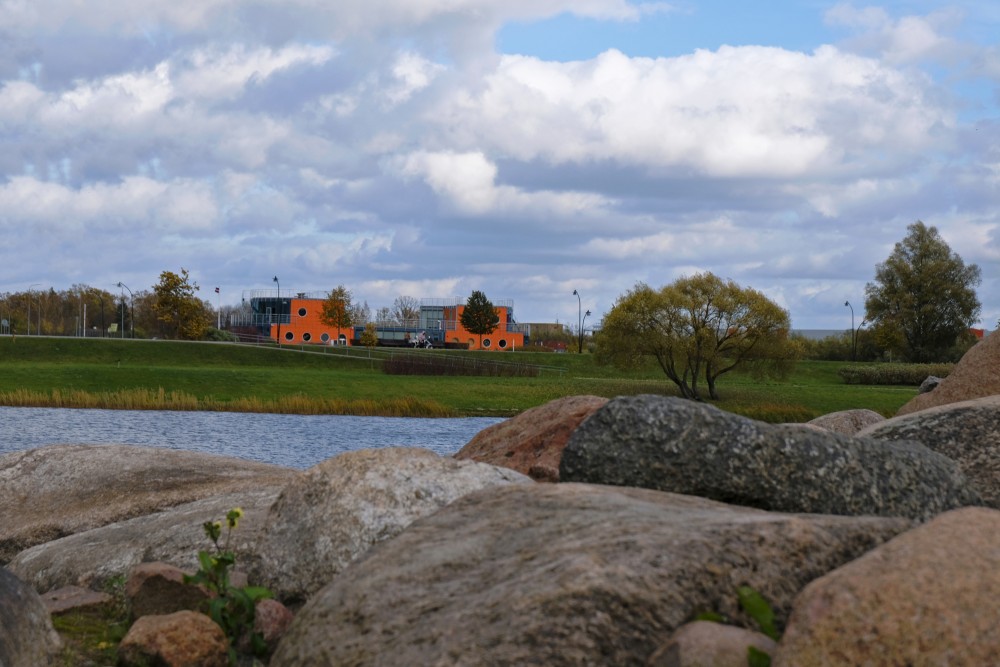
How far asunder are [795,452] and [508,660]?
10.3 ft

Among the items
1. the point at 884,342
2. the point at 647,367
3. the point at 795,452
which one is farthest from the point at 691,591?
the point at 884,342

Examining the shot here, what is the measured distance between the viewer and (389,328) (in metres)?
134

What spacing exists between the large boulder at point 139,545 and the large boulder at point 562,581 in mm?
2854

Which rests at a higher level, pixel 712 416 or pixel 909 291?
pixel 909 291

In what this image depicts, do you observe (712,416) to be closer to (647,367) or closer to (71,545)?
(71,545)

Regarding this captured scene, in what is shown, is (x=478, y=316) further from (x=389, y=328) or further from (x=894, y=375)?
(x=894, y=375)

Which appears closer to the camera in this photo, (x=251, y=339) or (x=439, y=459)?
(x=439, y=459)

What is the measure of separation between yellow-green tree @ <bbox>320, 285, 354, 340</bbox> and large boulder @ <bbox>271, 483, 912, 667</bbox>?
10281cm

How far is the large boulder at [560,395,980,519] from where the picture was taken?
21.9 ft

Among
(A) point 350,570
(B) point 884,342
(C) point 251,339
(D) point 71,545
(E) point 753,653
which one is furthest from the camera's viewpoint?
(C) point 251,339

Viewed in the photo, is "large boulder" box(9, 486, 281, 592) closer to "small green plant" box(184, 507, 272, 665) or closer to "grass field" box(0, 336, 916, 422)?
"small green plant" box(184, 507, 272, 665)

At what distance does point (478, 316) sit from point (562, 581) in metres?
113

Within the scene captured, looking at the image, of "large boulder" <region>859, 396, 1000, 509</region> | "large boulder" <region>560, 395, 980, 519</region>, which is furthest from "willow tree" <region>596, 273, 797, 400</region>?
"large boulder" <region>560, 395, 980, 519</region>

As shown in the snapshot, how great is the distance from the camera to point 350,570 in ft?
18.0
